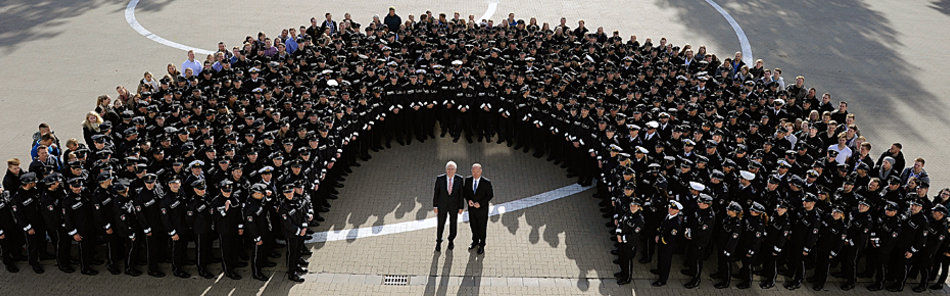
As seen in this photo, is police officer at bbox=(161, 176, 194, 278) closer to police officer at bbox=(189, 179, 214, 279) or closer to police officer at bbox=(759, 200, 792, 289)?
police officer at bbox=(189, 179, 214, 279)

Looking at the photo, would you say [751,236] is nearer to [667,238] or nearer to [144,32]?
[667,238]

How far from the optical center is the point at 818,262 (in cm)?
842

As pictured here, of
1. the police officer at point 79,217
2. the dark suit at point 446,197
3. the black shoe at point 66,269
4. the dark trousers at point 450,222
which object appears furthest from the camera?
the dark trousers at point 450,222

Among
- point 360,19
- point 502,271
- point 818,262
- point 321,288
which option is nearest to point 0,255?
point 321,288

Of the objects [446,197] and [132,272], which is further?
[446,197]

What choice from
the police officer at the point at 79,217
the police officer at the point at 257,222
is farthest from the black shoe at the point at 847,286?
the police officer at the point at 79,217

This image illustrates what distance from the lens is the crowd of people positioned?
8.04 meters

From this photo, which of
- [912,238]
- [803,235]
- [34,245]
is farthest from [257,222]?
[912,238]

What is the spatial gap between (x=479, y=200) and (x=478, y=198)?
0.04 metres

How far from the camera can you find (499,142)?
42.7 feet

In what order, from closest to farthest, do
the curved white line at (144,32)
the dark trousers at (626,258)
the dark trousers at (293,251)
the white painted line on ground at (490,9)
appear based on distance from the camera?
the dark trousers at (293,251), the dark trousers at (626,258), the curved white line at (144,32), the white painted line on ground at (490,9)

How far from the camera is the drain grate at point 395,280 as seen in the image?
8414mm

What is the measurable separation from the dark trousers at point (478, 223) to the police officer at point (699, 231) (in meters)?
2.87

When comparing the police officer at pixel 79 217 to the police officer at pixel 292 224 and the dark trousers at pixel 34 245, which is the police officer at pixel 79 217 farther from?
the police officer at pixel 292 224
